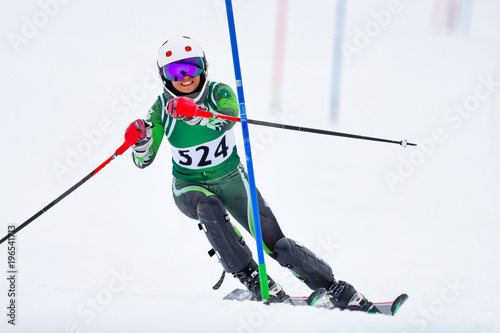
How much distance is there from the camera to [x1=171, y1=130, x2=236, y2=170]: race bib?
Answer: 411 centimetres

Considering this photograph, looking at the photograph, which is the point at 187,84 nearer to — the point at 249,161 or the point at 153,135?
the point at 153,135

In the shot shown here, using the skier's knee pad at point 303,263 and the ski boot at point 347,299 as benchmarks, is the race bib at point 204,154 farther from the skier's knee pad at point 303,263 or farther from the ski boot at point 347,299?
the ski boot at point 347,299

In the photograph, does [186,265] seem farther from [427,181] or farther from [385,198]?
[427,181]

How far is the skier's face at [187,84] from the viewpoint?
4008 mm

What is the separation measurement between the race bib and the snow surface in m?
1.03

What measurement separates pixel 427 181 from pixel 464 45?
3072mm

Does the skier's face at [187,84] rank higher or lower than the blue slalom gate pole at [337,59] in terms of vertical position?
lower

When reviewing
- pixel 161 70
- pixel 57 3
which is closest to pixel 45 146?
pixel 57 3

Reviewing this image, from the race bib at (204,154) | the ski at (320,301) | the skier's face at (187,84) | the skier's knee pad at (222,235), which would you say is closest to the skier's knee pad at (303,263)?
the ski at (320,301)

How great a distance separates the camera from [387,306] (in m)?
4.19

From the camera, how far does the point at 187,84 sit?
158 inches

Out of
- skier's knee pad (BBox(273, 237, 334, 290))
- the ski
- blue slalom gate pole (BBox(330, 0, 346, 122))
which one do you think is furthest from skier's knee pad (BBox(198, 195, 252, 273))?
blue slalom gate pole (BBox(330, 0, 346, 122))

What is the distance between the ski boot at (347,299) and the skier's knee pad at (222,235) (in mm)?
705

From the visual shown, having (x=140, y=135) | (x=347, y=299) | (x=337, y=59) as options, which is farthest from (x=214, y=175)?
(x=337, y=59)
